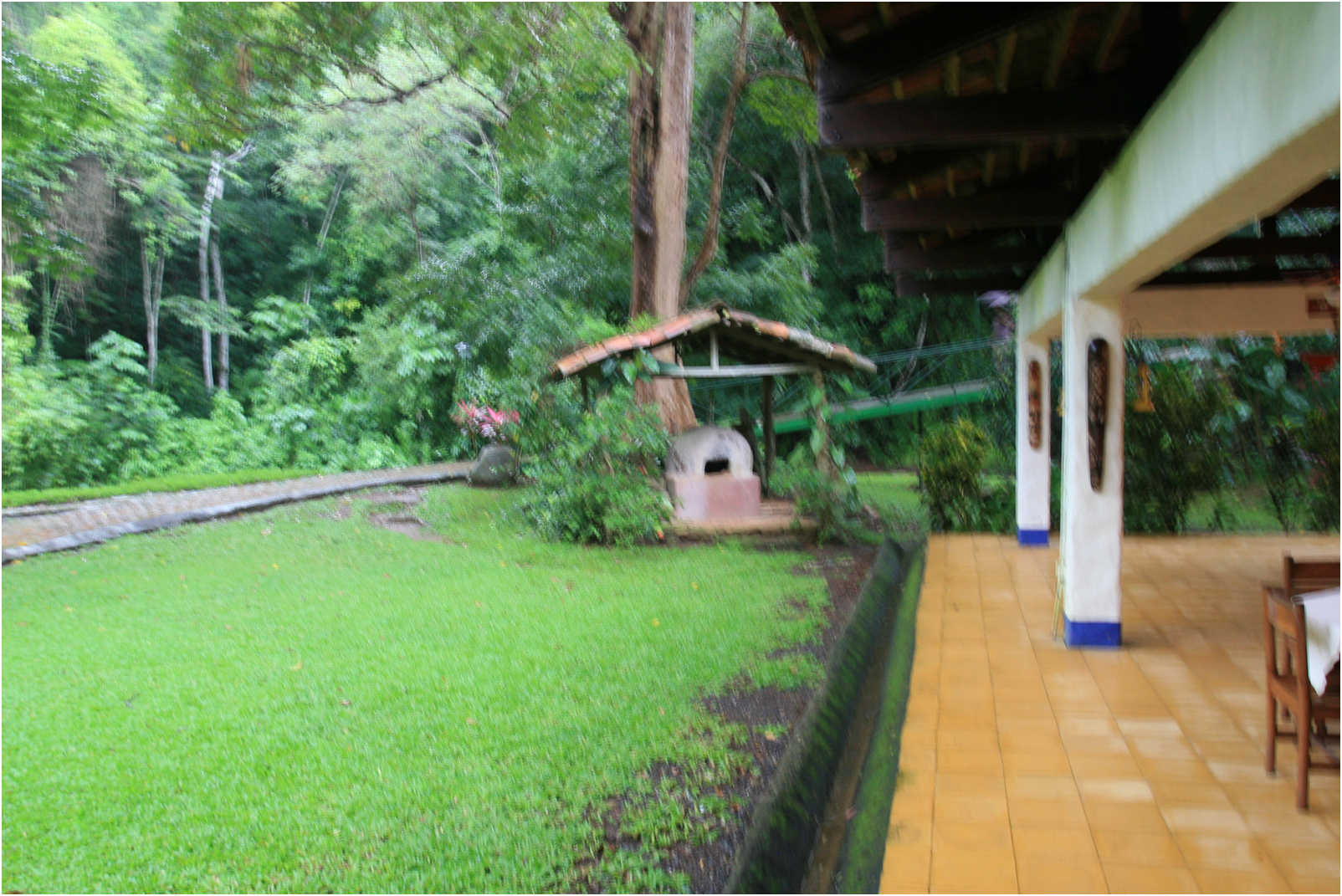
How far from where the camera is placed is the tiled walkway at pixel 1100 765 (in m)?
2.94

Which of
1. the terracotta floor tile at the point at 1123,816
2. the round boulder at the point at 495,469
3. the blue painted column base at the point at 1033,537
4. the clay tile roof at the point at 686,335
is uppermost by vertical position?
the clay tile roof at the point at 686,335

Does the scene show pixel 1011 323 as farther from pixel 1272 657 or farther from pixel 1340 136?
pixel 1340 136

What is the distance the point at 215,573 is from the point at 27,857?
4.78m

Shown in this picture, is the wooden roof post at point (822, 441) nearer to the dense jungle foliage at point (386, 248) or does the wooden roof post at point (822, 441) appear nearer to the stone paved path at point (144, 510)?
the dense jungle foliage at point (386, 248)

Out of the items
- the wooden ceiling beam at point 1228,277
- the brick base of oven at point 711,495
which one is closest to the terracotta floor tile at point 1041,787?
the wooden ceiling beam at point 1228,277

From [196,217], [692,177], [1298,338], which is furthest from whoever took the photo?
[196,217]

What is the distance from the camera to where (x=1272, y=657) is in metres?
3.52

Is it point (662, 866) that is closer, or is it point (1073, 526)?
point (662, 866)

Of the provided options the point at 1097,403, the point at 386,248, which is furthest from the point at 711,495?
the point at 386,248

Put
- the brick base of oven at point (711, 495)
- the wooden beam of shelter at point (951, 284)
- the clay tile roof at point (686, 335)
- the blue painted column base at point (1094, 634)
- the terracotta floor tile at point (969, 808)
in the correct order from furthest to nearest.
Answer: the brick base of oven at point (711, 495) < the clay tile roof at point (686, 335) < the wooden beam of shelter at point (951, 284) < the blue painted column base at point (1094, 634) < the terracotta floor tile at point (969, 808)

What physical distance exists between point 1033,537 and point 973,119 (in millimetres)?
6006

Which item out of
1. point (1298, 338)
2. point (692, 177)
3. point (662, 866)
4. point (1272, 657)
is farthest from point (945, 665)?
point (692, 177)

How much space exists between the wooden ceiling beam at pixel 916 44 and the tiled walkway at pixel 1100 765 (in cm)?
279

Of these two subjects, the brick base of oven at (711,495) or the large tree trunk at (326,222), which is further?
the large tree trunk at (326,222)
